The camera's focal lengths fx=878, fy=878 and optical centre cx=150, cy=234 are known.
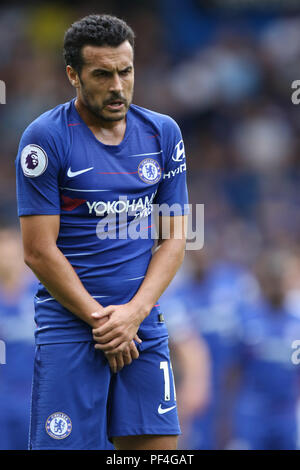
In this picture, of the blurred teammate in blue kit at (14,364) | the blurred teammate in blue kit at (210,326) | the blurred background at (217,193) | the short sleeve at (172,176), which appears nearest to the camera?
the short sleeve at (172,176)

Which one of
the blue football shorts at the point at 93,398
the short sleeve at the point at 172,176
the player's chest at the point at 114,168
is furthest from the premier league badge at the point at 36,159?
the blue football shorts at the point at 93,398

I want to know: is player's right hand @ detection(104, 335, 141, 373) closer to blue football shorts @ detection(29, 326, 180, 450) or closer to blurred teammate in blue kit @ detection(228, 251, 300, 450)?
blue football shorts @ detection(29, 326, 180, 450)

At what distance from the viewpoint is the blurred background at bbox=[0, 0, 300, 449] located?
7855 millimetres

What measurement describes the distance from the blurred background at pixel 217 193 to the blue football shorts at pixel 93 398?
384 cm

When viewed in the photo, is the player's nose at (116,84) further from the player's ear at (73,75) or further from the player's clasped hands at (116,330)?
the player's clasped hands at (116,330)

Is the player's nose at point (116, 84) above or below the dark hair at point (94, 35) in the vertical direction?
below

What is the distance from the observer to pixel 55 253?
3.83 m

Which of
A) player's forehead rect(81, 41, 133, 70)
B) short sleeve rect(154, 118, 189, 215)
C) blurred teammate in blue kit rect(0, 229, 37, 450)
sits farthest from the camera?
blurred teammate in blue kit rect(0, 229, 37, 450)

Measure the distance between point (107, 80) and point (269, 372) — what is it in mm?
4530

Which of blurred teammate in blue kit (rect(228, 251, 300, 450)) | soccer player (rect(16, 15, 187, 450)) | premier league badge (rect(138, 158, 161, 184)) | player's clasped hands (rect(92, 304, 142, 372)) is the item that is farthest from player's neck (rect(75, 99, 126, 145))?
blurred teammate in blue kit (rect(228, 251, 300, 450))

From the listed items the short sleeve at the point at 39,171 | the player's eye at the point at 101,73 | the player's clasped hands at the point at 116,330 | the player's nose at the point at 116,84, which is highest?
the player's eye at the point at 101,73

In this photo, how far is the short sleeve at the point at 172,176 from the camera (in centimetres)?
414

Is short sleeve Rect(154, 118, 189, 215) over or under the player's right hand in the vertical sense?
over
